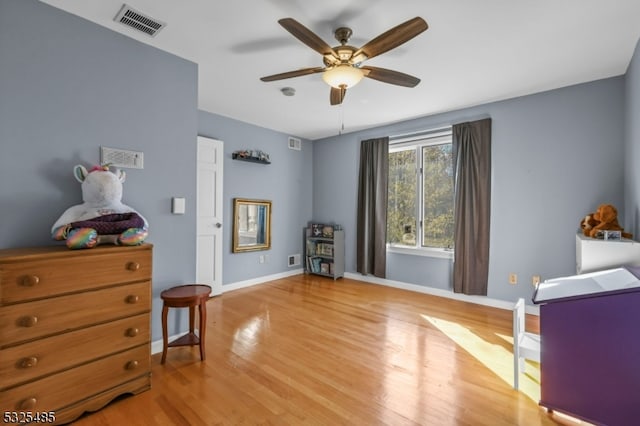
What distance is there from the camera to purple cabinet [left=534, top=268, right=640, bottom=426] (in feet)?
4.54

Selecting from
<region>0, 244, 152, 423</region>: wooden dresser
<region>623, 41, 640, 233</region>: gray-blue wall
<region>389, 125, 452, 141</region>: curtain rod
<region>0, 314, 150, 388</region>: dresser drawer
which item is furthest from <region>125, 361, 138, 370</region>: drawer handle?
<region>389, 125, 452, 141</region>: curtain rod

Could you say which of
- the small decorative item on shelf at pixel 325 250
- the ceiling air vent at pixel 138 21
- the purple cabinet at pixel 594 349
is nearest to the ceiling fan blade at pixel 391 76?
the ceiling air vent at pixel 138 21

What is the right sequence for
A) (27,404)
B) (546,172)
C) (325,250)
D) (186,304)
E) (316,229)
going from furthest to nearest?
(316,229) → (325,250) → (546,172) → (186,304) → (27,404)

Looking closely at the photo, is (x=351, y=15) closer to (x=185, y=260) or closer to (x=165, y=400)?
(x=185, y=260)

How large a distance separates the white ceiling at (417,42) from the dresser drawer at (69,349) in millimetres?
2124

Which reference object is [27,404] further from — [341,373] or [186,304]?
[341,373]

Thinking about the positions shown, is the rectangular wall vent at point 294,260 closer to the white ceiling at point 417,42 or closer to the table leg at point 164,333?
the white ceiling at point 417,42

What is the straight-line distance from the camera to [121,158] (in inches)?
85.4

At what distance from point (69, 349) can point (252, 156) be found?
127 inches

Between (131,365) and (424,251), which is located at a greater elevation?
(424,251)

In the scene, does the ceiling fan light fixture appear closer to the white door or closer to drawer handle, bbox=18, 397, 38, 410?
the white door

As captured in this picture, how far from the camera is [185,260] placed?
256 cm

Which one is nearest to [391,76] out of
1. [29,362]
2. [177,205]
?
[177,205]

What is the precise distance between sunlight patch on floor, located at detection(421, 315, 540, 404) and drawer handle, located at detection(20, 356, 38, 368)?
288 centimetres
